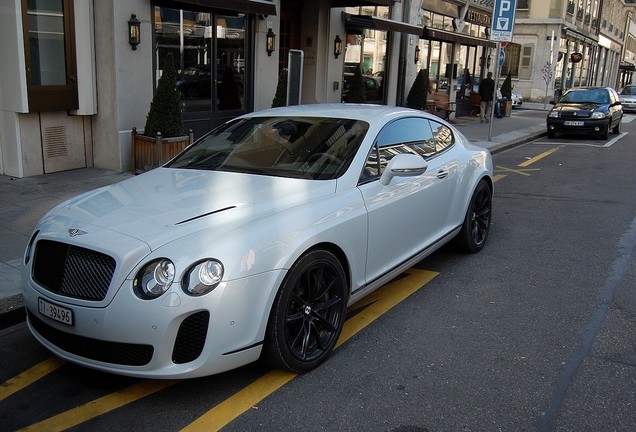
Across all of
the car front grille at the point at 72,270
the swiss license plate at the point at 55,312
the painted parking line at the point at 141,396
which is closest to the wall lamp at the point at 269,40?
the painted parking line at the point at 141,396

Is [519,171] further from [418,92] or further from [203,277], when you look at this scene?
[203,277]

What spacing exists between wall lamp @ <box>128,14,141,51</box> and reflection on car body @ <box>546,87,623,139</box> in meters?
13.3

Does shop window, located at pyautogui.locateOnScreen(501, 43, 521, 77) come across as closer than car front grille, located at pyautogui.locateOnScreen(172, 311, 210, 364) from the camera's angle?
No

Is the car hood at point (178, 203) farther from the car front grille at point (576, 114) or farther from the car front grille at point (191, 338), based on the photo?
the car front grille at point (576, 114)

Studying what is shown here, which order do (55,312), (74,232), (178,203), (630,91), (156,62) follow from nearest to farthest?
(55,312) → (74,232) → (178,203) → (156,62) → (630,91)

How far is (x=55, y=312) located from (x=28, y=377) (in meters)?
0.64

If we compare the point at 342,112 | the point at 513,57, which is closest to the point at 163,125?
the point at 342,112

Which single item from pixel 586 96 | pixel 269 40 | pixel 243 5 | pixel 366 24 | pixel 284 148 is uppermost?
pixel 366 24

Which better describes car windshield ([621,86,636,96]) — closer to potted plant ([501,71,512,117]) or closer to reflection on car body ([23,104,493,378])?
potted plant ([501,71,512,117])

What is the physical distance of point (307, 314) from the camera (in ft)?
12.0

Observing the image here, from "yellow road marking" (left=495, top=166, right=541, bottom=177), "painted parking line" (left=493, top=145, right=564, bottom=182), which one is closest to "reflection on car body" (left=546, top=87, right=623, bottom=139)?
"painted parking line" (left=493, top=145, right=564, bottom=182)

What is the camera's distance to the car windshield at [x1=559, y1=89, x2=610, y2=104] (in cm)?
1852

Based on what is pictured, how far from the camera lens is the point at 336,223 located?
3.81 meters

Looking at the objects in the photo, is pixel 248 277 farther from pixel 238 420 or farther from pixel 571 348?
pixel 571 348
